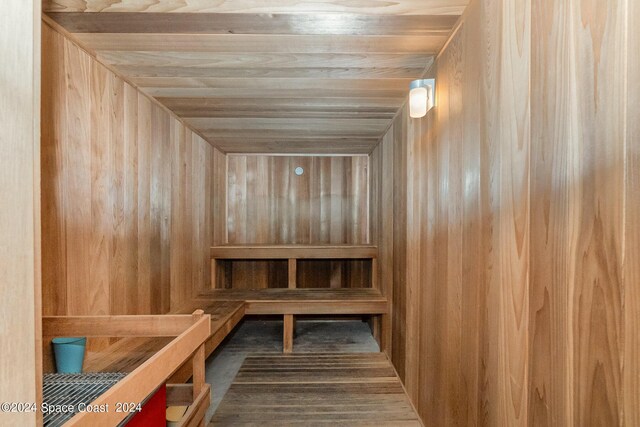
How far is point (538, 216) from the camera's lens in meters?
0.82

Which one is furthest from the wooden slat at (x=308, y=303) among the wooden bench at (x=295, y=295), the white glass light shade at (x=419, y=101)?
the white glass light shade at (x=419, y=101)

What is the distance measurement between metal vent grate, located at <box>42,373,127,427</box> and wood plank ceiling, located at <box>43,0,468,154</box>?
1402 millimetres

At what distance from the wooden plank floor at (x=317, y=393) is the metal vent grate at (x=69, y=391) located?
3.64 feet

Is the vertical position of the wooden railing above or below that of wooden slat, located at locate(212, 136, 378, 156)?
below

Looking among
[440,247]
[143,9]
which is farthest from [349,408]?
[143,9]

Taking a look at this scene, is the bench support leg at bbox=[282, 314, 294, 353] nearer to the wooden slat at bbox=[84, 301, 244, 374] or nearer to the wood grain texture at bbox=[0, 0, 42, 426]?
the wooden slat at bbox=[84, 301, 244, 374]

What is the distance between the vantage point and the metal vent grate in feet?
2.88

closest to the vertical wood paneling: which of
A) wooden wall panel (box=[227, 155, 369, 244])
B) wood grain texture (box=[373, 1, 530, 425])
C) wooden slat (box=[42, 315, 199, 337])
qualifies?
wood grain texture (box=[373, 1, 530, 425])

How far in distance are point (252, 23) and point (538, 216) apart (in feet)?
4.26

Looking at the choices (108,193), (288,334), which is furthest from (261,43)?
(288,334)

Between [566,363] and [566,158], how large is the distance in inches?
18.6

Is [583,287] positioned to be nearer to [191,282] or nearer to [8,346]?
[8,346]

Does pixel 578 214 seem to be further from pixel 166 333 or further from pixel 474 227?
pixel 166 333

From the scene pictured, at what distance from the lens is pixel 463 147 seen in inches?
50.1
